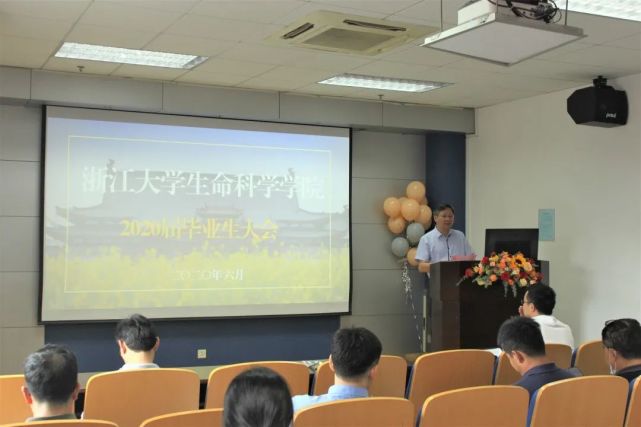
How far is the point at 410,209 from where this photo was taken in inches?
341

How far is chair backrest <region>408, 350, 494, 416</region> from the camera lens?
3852mm

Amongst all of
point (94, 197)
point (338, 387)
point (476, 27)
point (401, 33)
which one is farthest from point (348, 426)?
point (94, 197)

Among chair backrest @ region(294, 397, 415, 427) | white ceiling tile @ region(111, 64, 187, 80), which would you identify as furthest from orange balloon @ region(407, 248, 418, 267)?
chair backrest @ region(294, 397, 415, 427)

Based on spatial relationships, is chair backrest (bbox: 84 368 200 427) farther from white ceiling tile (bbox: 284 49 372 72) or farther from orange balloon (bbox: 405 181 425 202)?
orange balloon (bbox: 405 181 425 202)

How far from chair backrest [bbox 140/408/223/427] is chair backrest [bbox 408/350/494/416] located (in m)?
1.60

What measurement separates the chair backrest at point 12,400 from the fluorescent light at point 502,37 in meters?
2.73

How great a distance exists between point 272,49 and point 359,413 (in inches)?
163

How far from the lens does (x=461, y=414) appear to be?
9.28 feet

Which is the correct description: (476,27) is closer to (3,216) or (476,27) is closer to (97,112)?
(97,112)

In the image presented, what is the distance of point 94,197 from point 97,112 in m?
0.85

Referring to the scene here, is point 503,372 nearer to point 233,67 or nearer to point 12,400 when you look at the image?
point 12,400

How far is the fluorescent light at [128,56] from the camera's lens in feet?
20.6

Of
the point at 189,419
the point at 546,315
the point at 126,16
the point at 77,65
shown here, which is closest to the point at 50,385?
the point at 189,419

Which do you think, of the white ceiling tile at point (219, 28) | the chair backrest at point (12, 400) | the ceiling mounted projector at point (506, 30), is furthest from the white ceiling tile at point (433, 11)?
the chair backrest at point (12, 400)
